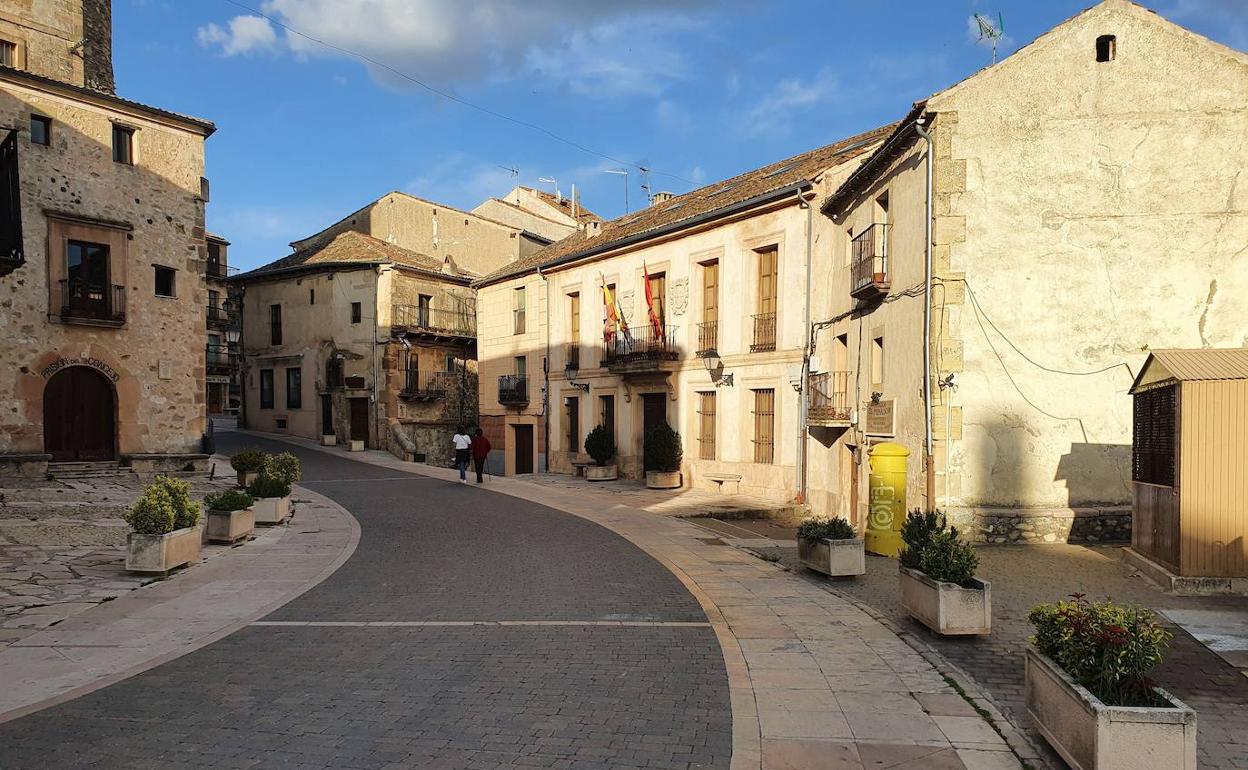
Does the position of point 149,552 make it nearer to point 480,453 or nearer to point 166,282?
point 480,453

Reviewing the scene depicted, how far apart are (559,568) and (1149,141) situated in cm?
1176

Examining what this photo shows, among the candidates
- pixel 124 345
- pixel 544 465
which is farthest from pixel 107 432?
pixel 544 465

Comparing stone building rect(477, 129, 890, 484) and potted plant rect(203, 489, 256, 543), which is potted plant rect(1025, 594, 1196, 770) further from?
stone building rect(477, 129, 890, 484)

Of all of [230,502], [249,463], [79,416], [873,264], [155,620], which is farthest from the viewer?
[79,416]

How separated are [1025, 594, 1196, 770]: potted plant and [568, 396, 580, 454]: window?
22726 mm

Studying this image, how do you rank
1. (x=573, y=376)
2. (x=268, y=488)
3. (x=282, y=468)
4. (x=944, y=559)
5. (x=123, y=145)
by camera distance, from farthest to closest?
(x=573, y=376) → (x=123, y=145) → (x=282, y=468) → (x=268, y=488) → (x=944, y=559)

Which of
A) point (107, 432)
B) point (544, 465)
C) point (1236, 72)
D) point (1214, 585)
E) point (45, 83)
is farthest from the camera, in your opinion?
point (544, 465)

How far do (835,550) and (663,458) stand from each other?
12.3 m

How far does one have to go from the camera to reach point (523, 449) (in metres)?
30.9

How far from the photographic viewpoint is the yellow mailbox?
41.0 feet

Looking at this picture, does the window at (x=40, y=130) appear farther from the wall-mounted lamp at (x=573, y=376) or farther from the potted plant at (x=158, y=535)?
the wall-mounted lamp at (x=573, y=376)

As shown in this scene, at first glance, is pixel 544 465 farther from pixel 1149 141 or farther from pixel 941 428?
pixel 1149 141

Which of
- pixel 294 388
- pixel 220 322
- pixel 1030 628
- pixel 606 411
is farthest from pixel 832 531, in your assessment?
pixel 220 322

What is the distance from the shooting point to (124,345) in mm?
21516
